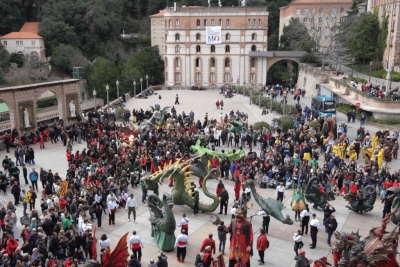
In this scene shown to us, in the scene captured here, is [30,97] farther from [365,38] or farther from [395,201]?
[365,38]

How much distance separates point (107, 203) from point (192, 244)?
3.43 m

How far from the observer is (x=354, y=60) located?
54875mm

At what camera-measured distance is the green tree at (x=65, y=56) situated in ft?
210

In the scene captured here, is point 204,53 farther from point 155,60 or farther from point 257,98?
point 257,98

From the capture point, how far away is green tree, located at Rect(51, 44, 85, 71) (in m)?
64.1

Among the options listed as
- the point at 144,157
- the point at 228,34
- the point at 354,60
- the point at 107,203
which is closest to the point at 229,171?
the point at 144,157

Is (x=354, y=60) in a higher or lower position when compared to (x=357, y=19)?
lower

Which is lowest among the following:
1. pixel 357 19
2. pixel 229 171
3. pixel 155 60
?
pixel 229 171

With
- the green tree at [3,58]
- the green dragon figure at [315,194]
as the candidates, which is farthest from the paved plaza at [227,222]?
the green tree at [3,58]

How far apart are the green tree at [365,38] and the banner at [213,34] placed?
61.7 ft

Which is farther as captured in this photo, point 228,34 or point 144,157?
point 228,34

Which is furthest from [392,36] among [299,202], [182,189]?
[182,189]

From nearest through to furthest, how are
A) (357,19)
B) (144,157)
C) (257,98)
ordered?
(144,157), (257,98), (357,19)

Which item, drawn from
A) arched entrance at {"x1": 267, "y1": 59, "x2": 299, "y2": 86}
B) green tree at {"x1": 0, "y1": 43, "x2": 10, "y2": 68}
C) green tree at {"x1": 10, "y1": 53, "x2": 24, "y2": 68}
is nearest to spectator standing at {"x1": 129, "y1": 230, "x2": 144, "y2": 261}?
arched entrance at {"x1": 267, "y1": 59, "x2": 299, "y2": 86}
